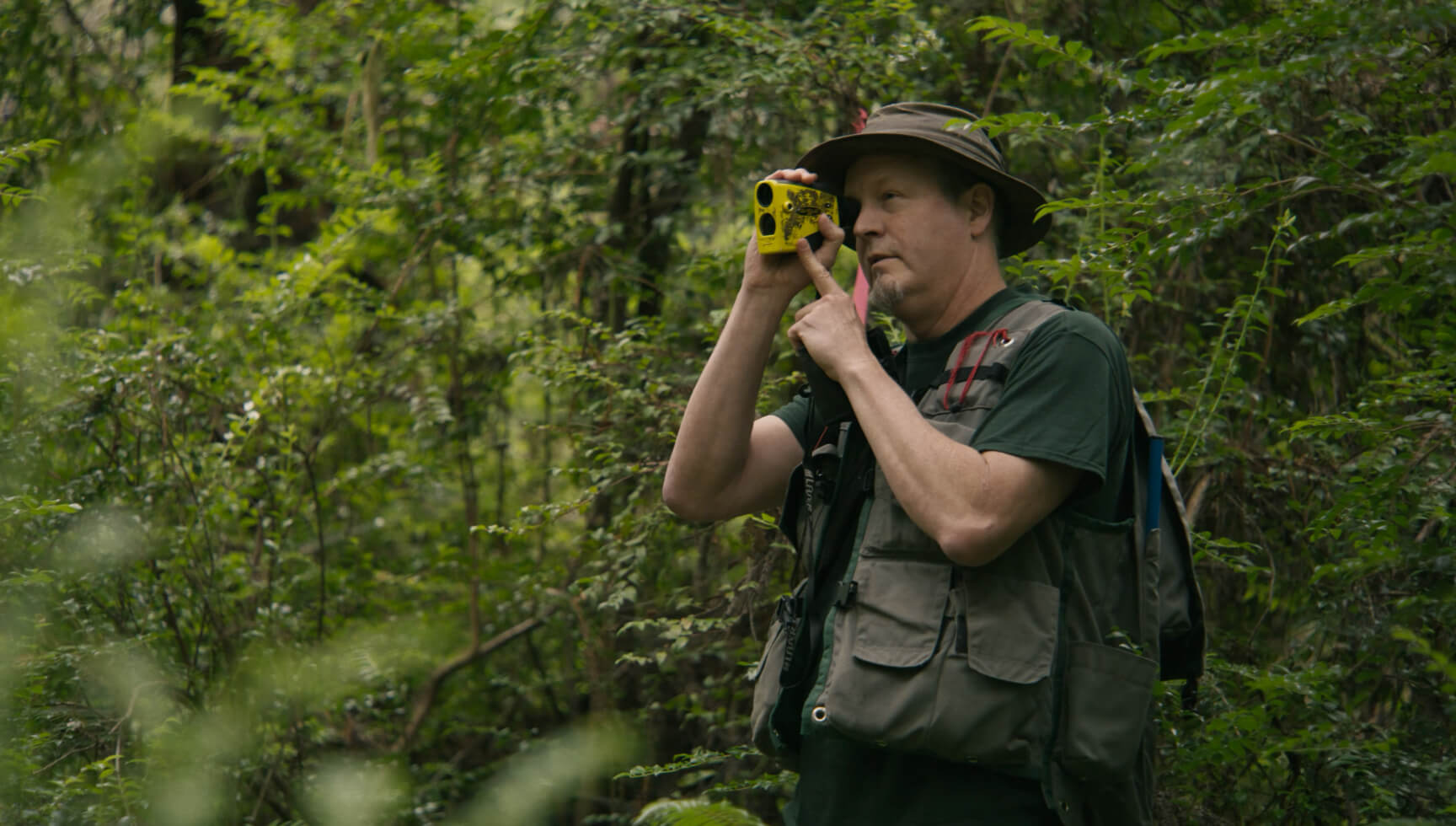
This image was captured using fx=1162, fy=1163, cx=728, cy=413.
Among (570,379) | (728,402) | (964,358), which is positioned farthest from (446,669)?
(964,358)

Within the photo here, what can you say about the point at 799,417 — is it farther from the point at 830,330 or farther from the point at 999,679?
the point at 999,679

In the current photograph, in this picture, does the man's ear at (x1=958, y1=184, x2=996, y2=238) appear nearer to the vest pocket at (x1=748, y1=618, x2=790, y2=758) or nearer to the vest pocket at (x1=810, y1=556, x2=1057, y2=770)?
the vest pocket at (x1=810, y1=556, x2=1057, y2=770)

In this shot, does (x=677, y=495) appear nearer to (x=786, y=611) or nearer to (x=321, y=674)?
(x=786, y=611)

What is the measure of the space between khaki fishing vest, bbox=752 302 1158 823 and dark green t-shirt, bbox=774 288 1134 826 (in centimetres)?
6

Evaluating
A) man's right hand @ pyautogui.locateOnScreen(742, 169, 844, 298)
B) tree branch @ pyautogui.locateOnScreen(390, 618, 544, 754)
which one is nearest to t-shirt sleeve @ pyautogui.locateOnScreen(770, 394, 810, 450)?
man's right hand @ pyautogui.locateOnScreen(742, 169, 844, 298)

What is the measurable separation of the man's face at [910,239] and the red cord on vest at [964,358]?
0.55ft

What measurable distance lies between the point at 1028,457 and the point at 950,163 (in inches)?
27.9

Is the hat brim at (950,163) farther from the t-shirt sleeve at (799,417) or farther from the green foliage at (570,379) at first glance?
the t-shirt sleeve at (799,417)

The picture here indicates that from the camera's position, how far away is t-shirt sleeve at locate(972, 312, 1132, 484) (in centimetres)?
186

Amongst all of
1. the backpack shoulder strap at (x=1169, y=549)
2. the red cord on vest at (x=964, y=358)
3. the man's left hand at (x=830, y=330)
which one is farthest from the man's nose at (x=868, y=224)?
the backpack shoulder strap at (x=1169, y=549)

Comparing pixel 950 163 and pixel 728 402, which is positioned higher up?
pixel 950 163

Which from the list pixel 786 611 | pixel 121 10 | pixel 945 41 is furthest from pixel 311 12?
pixel 786 611

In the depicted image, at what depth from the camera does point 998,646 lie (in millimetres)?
1836

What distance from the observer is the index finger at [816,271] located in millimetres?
2191
